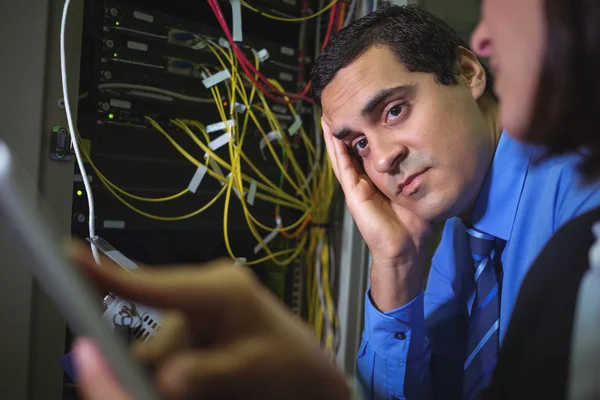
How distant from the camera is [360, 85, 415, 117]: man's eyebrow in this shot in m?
1.03

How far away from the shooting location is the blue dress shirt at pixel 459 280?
0.83 m

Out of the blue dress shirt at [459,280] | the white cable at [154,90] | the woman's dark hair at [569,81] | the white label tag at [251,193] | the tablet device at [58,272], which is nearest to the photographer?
the tablet device at [58,272]

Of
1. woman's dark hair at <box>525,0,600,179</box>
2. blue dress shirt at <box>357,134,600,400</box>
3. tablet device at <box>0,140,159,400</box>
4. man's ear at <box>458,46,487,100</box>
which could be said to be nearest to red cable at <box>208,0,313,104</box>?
man's ear at <box>458,46,487,100</box>

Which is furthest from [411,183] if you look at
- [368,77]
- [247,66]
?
[247,66]

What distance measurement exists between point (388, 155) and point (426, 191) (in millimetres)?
124

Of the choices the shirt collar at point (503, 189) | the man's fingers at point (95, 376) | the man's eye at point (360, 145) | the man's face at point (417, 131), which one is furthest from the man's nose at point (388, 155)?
the man's fingers at point (95, 376)

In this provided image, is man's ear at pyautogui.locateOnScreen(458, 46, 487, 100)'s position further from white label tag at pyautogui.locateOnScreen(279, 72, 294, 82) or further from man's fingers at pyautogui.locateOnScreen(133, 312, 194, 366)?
man's fingers at pyautogui.locateOnScreen(133, 312, 194, 366)

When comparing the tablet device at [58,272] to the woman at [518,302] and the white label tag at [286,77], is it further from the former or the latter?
the white label tag at [286,77]

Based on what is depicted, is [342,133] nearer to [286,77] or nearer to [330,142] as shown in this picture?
[330,142]

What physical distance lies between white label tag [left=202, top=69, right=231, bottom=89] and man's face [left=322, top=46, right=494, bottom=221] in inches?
15.6

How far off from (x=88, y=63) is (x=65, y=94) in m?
0.23

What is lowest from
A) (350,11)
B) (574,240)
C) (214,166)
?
(214,166)

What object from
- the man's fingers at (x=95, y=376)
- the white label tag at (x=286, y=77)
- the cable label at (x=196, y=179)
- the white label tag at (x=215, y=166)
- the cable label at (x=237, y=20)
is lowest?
the cable label at (x=196, y=179)

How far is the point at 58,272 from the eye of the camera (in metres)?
0.26
